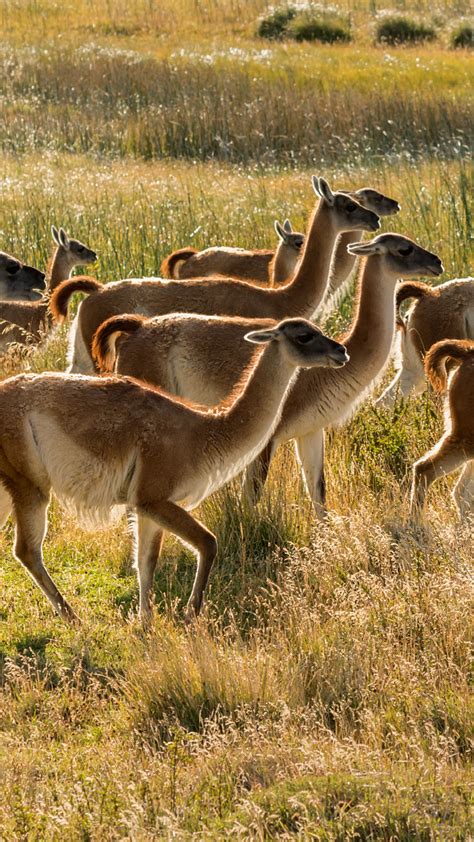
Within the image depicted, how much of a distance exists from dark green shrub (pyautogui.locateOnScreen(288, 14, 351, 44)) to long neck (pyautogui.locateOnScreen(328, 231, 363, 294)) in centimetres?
2513

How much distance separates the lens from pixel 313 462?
7758 mm

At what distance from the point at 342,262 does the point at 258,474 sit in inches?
113

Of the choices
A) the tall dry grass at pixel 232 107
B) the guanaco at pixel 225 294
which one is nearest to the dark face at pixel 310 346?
the guanaco at pixel 225 294

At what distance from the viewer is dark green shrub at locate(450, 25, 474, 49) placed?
33875 mm

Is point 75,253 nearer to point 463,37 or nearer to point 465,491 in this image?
point 465,491

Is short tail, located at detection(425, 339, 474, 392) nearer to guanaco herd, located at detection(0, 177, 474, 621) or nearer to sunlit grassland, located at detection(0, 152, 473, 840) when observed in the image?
guanaco herd, located at detection(0, 177, 474, 621)

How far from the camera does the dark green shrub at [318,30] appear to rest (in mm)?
34062

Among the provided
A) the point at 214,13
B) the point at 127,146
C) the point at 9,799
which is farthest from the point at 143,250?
the point at 214,13

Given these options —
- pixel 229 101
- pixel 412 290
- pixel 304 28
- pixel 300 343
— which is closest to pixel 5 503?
pixel 300 343

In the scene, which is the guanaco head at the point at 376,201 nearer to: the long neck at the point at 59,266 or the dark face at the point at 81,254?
the dark face at the point at 81,254

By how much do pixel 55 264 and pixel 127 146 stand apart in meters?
12.6

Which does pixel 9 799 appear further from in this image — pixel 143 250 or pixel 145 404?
pixel 143 250

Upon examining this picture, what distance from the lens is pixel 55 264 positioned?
1183cm

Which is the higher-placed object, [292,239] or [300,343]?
[300,343]
